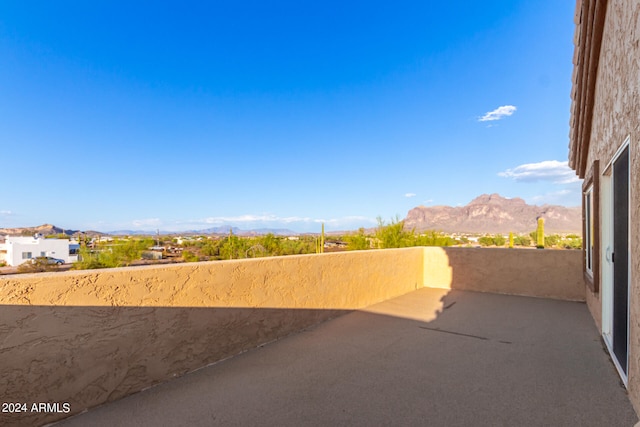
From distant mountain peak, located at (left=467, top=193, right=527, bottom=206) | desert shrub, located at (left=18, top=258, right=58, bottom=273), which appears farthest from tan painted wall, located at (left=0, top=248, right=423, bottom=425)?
distant mountain peak, located at (left=467, top=193, right=527, bottom=206)

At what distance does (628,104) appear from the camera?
2598mm

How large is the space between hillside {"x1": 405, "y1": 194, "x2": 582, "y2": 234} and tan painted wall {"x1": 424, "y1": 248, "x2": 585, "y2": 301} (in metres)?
36.4

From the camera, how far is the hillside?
1873 inches

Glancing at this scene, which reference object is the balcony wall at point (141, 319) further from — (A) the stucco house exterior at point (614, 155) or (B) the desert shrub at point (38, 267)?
(B) the desert shrub at point (38, 267)

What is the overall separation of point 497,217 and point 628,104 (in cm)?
5866

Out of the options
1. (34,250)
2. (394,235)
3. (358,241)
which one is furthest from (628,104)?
(34,250)

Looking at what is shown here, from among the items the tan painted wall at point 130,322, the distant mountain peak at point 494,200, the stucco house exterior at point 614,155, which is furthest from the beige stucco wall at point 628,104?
the distant mountain peak at point 494,200

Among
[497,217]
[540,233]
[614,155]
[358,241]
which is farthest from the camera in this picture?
[497,217]

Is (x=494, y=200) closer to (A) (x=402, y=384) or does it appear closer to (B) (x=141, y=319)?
(A) (x=402, y=384)

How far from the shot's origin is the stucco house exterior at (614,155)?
2387 millimetres

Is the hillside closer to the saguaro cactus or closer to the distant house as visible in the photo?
the saguaro cactus

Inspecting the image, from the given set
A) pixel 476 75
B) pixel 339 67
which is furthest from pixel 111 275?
pixel 476 75

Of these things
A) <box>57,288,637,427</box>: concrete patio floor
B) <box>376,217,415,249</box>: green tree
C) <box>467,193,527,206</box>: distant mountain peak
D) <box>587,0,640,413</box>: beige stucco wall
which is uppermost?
<box>467,193,527,206</box>: distant mountain peak

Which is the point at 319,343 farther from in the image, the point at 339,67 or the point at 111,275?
the point at 339,67
